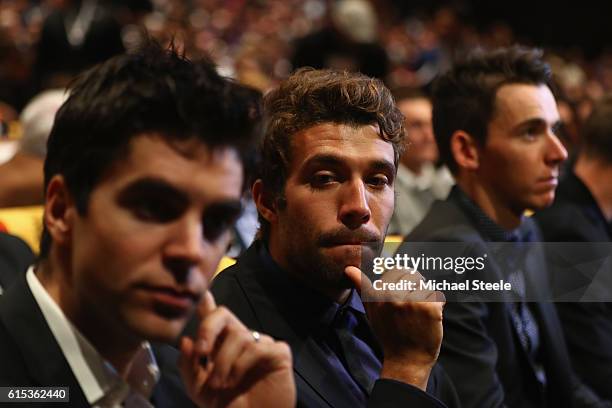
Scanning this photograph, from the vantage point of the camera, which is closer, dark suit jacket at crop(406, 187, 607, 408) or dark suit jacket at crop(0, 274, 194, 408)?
dark suit jacket at crop(0, 274, 194, 408)

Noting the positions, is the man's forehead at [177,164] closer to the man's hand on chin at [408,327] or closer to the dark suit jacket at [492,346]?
the man's hand on chin at [408,327]

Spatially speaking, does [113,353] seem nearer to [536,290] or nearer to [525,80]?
[536,290]

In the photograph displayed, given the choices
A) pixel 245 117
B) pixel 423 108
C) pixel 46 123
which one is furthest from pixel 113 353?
pixel 423 108

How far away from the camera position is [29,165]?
3.63 metres

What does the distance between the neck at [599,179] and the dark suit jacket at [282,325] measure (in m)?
1.81

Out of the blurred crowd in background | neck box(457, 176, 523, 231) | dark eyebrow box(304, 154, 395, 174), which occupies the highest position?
dark eyebrow box(304, 154, 395, 174)

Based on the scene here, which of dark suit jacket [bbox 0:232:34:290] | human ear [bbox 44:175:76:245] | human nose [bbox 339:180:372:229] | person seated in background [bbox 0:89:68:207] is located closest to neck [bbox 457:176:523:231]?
human nose [bbox 339:180:372:229]

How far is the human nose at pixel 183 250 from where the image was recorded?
1252 millimetres

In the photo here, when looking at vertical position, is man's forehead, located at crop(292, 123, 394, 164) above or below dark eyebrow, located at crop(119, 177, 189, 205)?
below

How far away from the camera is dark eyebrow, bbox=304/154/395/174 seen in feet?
6.22

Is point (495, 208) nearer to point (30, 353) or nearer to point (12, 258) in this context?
point (12, 258)

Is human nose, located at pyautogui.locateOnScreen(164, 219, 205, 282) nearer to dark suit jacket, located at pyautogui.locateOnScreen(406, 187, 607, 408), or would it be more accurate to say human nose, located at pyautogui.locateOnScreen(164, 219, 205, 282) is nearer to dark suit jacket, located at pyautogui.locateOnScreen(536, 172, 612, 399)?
dark suit jacket, located at pyautogui.locateOnScreen(406, 187, 607, 408)

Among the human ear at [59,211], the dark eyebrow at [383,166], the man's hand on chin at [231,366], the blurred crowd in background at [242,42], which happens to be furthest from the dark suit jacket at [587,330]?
the human ear at [59,211]

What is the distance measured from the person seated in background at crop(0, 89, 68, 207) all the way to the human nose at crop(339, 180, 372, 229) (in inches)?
75.6
